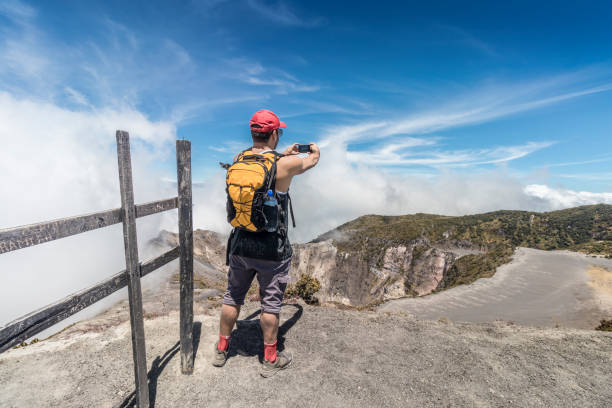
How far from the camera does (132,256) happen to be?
3215 millimetres

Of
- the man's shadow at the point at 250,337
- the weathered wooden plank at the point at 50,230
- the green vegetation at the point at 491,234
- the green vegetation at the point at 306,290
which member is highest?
the weathered wooden plank at the point at 50,230

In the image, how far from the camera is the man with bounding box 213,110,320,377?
390 cm

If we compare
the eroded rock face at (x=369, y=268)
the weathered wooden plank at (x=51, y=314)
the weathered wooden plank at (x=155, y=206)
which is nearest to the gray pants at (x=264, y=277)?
the weathered wooden plank at (x=155, y=206)

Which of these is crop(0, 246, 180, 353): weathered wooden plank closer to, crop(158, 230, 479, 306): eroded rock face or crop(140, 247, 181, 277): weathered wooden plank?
crop(140, 247, 181, 277): weathered wooden plank

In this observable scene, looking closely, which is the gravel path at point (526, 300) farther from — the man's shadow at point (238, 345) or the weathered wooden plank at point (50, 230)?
the weathered wooden plank at point (50, 230)

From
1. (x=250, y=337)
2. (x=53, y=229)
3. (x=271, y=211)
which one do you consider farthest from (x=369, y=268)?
(x=53, y=229)

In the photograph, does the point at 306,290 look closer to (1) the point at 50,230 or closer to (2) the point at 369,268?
(1) the point at 50,230

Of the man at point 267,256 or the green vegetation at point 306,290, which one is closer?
the man at point 267,256

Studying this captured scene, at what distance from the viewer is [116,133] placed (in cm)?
290

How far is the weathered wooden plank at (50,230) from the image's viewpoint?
6.59ft

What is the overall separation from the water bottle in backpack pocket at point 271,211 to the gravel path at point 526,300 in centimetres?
2033

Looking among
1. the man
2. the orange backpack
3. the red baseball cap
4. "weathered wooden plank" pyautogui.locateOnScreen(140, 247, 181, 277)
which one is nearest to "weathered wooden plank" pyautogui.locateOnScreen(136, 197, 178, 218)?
"weathered wooden plank" pyautogui.locateOnScreen(140, 247, 181, 277)

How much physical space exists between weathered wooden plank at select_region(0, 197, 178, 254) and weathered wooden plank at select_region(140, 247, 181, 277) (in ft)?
2.25

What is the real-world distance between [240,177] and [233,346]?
3.49 meters
